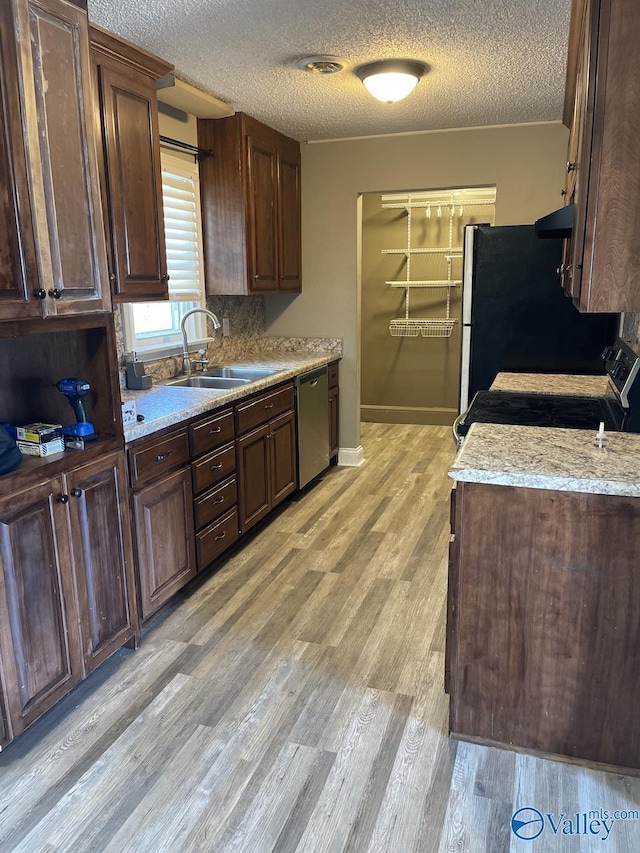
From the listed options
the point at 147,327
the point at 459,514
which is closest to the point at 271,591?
the point at 459,514

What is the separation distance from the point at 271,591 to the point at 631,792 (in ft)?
5.50

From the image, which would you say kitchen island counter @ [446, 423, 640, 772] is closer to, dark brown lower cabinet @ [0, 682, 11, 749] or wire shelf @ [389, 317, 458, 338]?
dark brown lower cabinet @ [0, 682, 11, 749]

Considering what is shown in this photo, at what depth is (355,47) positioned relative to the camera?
2.71 m

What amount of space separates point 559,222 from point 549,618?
1414mm

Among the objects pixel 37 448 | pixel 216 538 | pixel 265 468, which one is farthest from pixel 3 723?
pixel 265 468

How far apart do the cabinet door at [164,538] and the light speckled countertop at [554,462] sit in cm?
131

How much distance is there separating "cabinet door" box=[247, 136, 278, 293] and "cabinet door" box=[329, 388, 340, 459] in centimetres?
95

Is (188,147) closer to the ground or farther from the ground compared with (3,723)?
farther from the ground

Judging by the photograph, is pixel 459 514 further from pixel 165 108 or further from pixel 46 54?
pixel 165 108

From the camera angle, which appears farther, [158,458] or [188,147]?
[188,147]

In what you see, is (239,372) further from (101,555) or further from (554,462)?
(554,462)

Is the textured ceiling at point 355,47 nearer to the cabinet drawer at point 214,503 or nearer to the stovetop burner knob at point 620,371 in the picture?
the stovetop burner knob at point 620,371

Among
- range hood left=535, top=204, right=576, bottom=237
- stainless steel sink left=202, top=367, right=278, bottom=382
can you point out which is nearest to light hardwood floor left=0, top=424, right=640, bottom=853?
stainless steel sink left=202, top=367, right=278, bottom=382

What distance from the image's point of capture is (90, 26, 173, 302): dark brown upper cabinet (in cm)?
253
